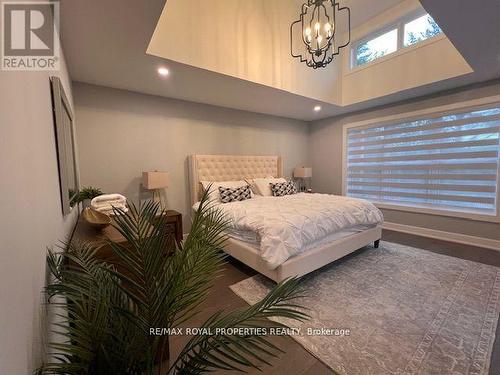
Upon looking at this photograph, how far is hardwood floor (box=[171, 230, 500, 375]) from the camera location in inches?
54.8

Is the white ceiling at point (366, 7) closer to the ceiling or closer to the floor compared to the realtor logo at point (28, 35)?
closer to the ceiling

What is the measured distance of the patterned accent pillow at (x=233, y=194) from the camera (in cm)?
345

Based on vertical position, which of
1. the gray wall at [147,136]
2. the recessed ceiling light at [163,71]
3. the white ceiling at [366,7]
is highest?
the white ceiling at [366,7]

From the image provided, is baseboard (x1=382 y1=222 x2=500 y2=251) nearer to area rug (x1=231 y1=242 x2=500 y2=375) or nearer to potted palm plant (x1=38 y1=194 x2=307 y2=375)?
area rug (x1=231 y1=242 x2=500 y2=375)

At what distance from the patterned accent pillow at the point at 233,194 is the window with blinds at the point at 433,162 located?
2591 mm

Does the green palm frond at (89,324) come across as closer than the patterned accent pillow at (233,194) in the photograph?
Yes

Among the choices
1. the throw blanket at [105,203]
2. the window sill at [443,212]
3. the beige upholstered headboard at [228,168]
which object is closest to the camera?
the throw blanket at [105,203]

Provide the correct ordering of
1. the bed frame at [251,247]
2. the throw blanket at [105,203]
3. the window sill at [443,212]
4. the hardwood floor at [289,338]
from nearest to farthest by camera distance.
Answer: the hardwood floor at [289,338], the throw blanket at [105,203], the bed frame at [251,247], the window sill at [443,212]

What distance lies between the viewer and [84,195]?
2.25 m

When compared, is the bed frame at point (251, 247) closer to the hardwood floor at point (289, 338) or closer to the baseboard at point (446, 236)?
the hardwood floor at point (289, 338)

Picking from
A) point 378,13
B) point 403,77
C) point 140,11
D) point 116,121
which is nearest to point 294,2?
point 378,13

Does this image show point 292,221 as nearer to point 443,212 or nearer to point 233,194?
point 233,194

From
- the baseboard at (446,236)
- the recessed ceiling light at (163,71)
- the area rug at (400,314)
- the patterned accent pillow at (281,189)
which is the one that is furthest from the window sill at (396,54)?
the recessed ceiling light at (163,71)

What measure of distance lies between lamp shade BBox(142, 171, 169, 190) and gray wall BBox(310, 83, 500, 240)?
371 centimetres
